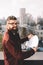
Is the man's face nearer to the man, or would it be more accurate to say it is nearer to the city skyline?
the man

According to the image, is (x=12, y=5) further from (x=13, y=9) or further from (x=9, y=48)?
(x=9, y=48)

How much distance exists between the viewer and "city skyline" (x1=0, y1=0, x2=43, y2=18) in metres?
2.30

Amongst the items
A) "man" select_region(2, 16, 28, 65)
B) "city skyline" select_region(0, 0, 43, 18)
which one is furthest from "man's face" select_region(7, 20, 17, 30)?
"city skyline" select_region(0, 0, 43, 18)

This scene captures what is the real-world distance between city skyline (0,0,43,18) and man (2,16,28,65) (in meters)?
1.27

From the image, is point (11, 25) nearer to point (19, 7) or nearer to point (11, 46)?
point (11, 46)

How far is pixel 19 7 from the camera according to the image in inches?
90.8

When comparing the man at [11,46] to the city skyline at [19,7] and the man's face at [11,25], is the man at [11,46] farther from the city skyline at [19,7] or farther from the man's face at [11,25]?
the city skyline at [19,7]

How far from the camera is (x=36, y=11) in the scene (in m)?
2.40

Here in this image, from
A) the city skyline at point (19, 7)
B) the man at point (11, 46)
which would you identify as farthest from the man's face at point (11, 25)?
the city skyline at point (19, 7)

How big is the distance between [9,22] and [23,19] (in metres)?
1.28

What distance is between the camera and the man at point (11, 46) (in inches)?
37.4

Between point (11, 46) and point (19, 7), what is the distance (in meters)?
1.42

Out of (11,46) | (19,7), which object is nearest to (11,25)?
(11,46)

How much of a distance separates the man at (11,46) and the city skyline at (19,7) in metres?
1.27
